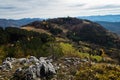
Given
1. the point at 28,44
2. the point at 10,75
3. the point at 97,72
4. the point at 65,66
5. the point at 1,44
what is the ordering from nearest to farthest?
the point at 97,72
the point at 10,75
the point at 65,66
the point at 28,44
the point at 1,44

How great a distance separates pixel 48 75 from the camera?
20.7 m

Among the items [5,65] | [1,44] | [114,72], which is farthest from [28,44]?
[114,72]

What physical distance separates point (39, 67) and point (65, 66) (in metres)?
3.16

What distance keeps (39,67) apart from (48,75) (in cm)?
97

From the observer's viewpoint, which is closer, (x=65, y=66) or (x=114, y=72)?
(x=114, y=72)

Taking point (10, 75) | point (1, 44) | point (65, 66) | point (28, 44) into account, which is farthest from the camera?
point (1, 44)

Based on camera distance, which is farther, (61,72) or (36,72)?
(61,72)

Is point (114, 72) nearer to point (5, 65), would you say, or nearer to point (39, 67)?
point (39, 67)

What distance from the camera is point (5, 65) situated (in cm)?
2373

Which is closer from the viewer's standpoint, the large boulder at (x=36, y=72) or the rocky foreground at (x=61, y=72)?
the rocky foreground at (x=61, y=72)

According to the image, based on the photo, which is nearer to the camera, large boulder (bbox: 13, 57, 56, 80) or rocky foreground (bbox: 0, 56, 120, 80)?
rocky foreground (bbox: 0, 56, 120, 80)

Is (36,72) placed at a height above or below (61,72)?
above

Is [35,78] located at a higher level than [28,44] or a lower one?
higher

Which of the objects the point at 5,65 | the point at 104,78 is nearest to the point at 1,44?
the point at 5,65
